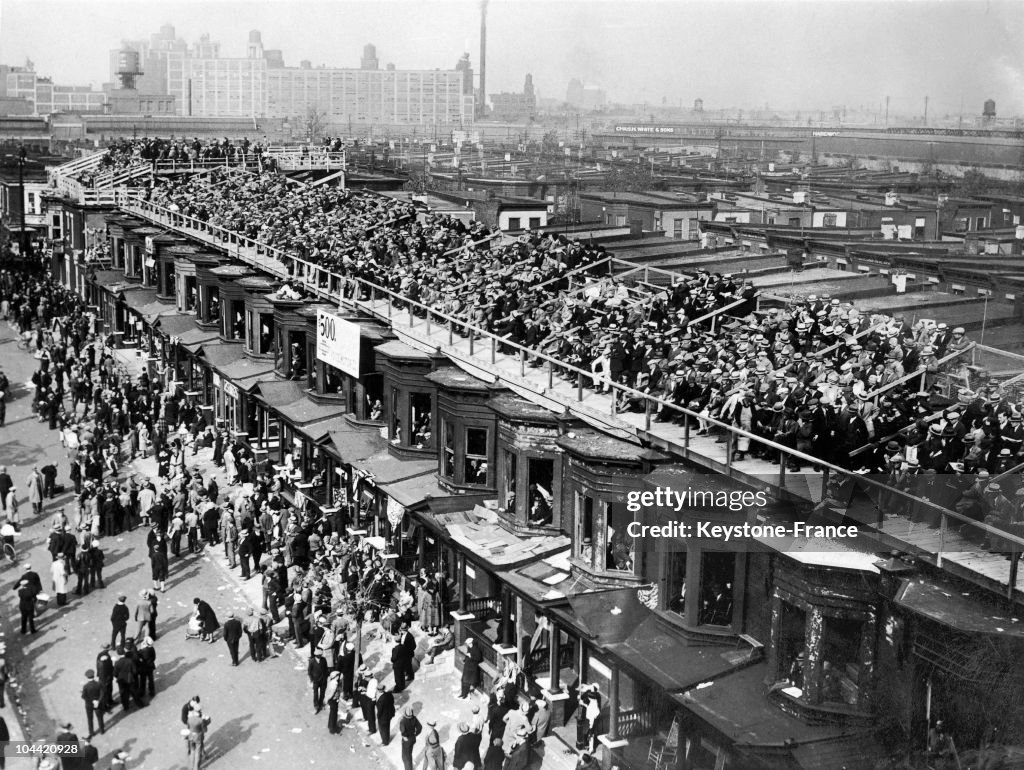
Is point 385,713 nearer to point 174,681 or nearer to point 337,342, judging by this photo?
point 174,681

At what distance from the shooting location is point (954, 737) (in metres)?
16.4

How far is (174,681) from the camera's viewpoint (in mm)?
26125

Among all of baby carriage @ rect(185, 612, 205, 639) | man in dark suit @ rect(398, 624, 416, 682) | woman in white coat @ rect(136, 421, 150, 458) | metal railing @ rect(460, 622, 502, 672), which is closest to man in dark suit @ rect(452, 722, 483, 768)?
metal railing @ rect(460, 622, 502, 672)

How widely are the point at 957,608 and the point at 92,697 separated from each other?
16.2 metres

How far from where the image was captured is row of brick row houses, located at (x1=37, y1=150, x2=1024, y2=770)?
16906mm

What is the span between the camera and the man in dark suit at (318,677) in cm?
2423

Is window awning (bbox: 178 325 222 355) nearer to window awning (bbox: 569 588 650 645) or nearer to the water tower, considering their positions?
window awning (bbox: 569 588 650 645)

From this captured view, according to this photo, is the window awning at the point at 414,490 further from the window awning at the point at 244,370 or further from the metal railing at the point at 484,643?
the window awning at the point at 244,370

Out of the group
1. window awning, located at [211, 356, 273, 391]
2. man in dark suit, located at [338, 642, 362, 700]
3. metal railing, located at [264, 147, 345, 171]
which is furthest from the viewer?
metal railing, located at [264, 147, 345, 171]

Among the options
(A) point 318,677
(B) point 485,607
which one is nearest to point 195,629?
(A) point 318,677

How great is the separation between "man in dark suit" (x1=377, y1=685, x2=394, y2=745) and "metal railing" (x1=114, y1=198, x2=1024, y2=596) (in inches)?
269

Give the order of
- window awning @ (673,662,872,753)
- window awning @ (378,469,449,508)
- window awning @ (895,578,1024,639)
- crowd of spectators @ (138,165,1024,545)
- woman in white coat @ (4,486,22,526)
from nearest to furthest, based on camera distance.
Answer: window awning @ (895,578,1024,639)
window awning @ (673,662,872,753)
crowd of spectators @ (138,165,1024,545)
window awning @ (378,469,449,508)
woman in white coat @ (4,486,22,526)

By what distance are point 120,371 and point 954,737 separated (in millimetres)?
43871

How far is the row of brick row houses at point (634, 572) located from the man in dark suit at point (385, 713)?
2.38 meters
